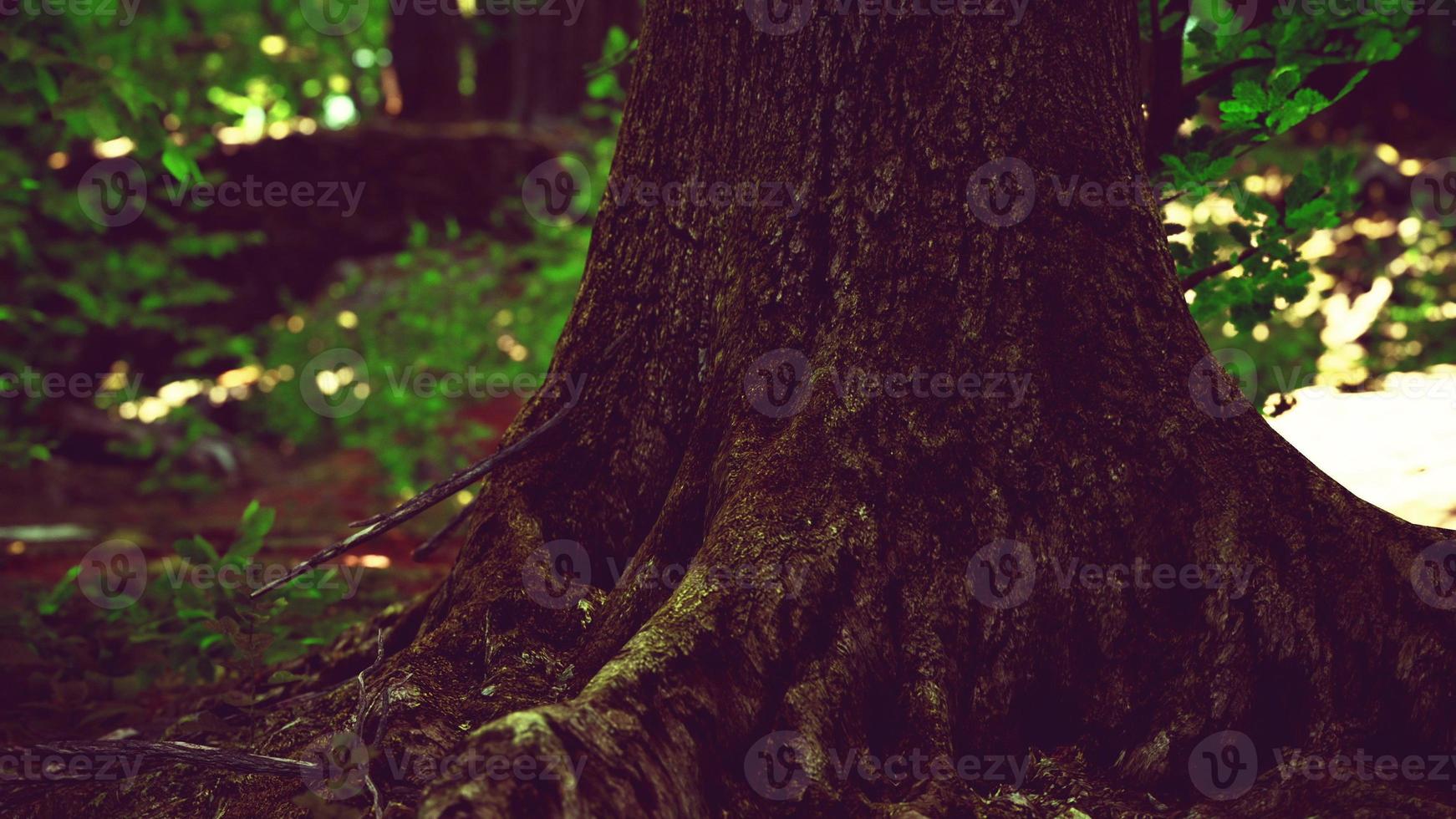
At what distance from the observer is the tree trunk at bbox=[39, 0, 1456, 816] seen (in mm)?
1825

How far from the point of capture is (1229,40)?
9.77ft

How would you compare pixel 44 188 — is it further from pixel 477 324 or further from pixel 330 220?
pixel 330 220

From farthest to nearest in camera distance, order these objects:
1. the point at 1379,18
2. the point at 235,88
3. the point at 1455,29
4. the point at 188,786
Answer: the point at 1455,29 < the point at 235,88 < the point at 1379,18 < the point at 188,786

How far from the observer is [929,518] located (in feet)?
6.62

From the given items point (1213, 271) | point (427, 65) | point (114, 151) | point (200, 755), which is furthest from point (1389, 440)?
point (427, 65)

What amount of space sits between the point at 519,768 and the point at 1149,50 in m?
3.11

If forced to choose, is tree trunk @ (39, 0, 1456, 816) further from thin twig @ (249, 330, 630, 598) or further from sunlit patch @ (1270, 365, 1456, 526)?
sunlit patch @ (1270, 365, 1456, 526)

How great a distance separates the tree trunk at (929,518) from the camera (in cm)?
183

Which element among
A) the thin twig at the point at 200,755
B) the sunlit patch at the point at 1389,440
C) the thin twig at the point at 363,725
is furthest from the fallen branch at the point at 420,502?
the sunlit patch at the point at 1389,440

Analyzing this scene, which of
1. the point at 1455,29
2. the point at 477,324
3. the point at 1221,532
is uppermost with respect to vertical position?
the point at 1455,29

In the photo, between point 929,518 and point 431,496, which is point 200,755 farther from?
point 929,518

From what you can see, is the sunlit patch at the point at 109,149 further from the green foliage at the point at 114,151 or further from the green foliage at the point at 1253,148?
the green foliage at the point at 1253,148

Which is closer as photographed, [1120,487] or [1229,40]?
[1120,487]

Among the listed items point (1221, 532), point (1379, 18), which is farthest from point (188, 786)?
point (1379, 18)
